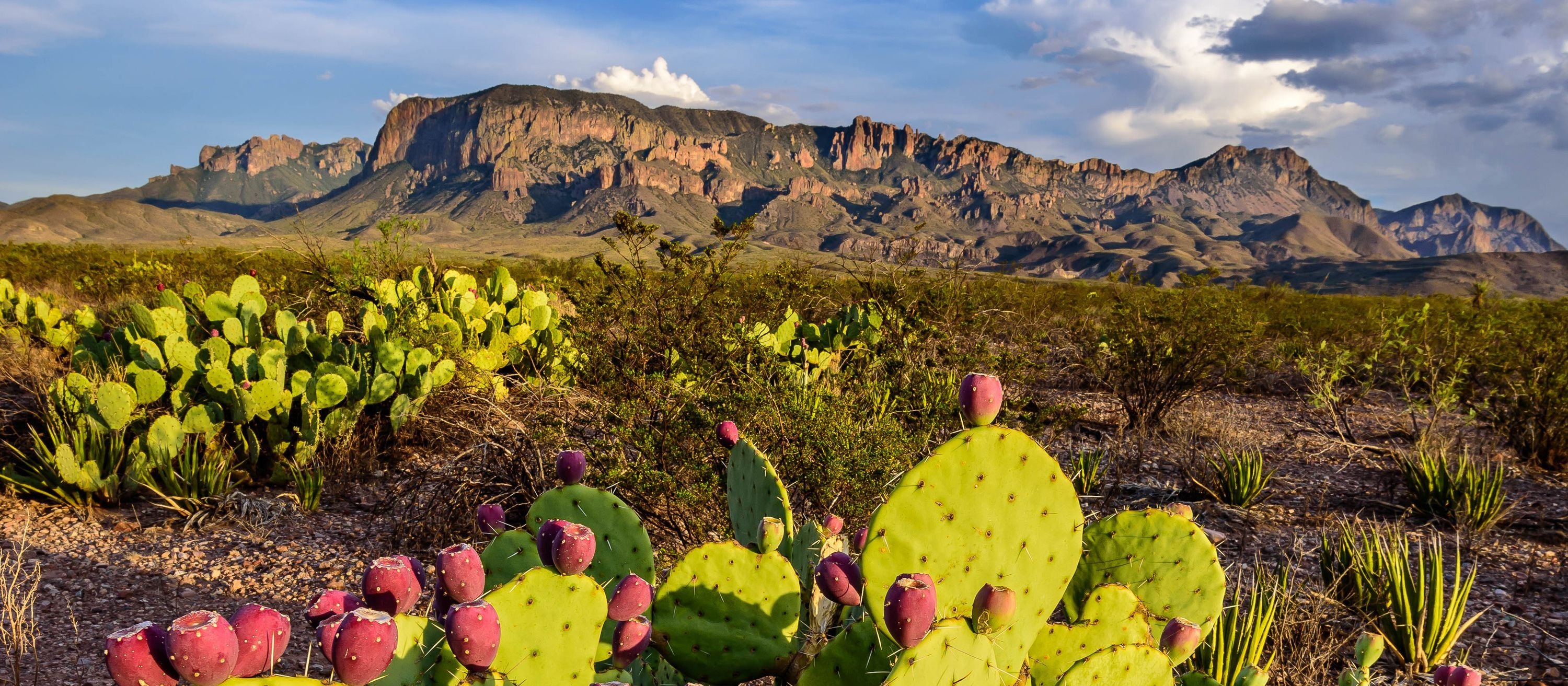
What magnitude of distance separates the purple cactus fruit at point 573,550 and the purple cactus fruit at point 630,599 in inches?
4.3

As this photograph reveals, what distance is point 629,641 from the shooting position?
4.77ft

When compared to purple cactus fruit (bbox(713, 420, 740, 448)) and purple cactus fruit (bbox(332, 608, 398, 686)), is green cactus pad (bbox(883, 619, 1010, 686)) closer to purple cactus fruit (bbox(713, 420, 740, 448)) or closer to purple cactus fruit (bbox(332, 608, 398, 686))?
purple cactus fruit (bbox(332, 608, 398, 686))

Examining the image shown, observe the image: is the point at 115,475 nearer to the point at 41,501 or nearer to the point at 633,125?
the point at 41,501

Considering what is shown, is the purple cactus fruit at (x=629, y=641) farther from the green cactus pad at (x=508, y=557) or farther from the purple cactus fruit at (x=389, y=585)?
the green cactus pad at (x=508, y=557)

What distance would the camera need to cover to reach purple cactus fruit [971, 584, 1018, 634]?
45.6 inches

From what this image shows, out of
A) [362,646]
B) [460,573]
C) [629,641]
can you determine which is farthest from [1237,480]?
[362,646]

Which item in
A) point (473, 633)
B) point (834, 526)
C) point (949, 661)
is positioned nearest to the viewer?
point (473, 633)

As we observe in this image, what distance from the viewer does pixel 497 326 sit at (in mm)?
6566

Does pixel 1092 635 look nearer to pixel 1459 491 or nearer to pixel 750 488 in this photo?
pixel 750 488

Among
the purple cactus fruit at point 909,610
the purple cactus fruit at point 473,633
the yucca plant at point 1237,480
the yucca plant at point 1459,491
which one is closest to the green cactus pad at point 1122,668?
the purple cactus fruit at point 909,610

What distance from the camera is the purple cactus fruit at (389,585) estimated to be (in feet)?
3.89

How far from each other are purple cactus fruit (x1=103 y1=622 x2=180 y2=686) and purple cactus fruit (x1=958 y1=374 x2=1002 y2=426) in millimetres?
1161

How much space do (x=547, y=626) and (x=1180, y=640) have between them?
46.9 inches

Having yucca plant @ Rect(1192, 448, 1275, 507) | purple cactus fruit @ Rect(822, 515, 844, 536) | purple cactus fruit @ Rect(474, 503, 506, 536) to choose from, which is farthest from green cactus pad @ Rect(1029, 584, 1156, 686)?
yucca plant @ Rect(1192, 448, 1275, 507)
